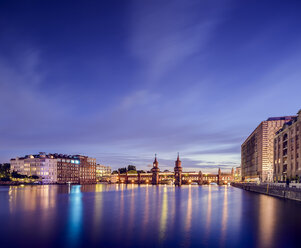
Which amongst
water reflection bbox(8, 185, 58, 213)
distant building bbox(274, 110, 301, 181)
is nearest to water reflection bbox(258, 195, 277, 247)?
water reflection bbox(8, 185, 58, 213)

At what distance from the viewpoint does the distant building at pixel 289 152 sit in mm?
94625

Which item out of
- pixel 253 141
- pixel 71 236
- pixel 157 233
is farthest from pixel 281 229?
pixel 253 141

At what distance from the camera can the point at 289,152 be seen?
103312 mm

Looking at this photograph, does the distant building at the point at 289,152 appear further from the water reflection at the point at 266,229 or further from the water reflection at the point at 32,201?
the water reflection at the point at 32,201

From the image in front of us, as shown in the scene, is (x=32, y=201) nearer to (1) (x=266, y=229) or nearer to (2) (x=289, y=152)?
(1) (x=266, y=229)

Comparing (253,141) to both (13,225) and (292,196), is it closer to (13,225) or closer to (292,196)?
(292,196)

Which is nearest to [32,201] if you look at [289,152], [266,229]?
[266,229]

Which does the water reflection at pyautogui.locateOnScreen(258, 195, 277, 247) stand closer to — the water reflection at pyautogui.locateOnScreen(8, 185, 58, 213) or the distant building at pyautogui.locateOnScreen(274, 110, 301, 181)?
the water reflection at pyautogui.locateOnScreen(8, 185, 58, 213)

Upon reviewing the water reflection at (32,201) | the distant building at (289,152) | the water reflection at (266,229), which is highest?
the distant building at (289,152)

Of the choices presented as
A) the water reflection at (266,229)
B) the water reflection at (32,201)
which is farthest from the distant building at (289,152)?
the water reflection at (32,201)

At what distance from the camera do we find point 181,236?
1134 inches

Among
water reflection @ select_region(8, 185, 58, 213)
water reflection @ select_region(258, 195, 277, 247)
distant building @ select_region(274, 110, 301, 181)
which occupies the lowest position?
water reflection @ select_region(8, 185, 58, 213)

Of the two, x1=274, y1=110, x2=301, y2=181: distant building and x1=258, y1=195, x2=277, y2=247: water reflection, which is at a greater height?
x1=274, y1=110, x2=301, y2=181: distant building

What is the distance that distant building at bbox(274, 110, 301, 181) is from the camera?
9462cm
